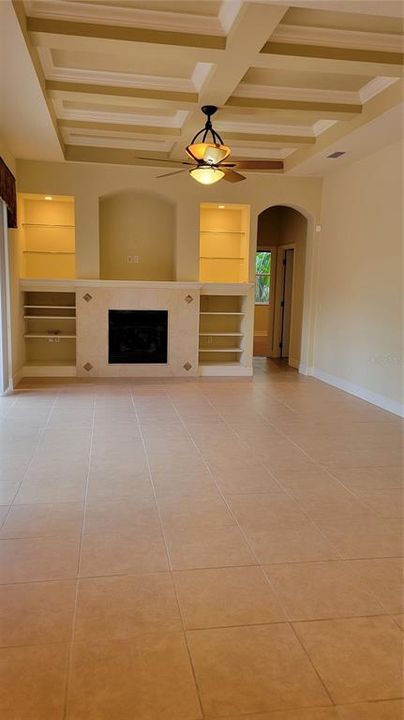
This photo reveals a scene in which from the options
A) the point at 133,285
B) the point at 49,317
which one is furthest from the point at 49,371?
the point at 133,285

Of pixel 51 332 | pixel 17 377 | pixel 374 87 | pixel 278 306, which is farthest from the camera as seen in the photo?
pixel 278 306

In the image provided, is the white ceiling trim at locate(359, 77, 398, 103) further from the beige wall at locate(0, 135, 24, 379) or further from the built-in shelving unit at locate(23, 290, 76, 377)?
the built-in shelving unit at locate(23, 290, 76, 377)

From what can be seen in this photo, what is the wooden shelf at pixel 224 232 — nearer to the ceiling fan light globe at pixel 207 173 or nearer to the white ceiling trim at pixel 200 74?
the ceiling fan light globe at pixel 207 173

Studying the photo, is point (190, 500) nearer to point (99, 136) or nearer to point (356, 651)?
point (356, 651)

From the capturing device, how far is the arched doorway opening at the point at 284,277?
869 centimetres

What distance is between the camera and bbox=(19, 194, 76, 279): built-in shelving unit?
7.75 m

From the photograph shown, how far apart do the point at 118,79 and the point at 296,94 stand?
177cm

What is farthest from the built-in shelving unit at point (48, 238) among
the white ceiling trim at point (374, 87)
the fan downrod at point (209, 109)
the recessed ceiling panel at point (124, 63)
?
the white ceiling trim at point (374, 87)

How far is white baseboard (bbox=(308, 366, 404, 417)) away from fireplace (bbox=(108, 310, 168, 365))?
2.45 metres

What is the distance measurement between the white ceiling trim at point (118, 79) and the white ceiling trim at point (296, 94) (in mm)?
522

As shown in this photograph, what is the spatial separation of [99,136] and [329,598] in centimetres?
618

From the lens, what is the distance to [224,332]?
329 inches

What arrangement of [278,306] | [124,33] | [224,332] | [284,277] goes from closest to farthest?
[124,33] → [224,332] → [284,277] → [278,306]

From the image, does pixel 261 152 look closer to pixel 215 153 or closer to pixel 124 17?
pixel 215 153
